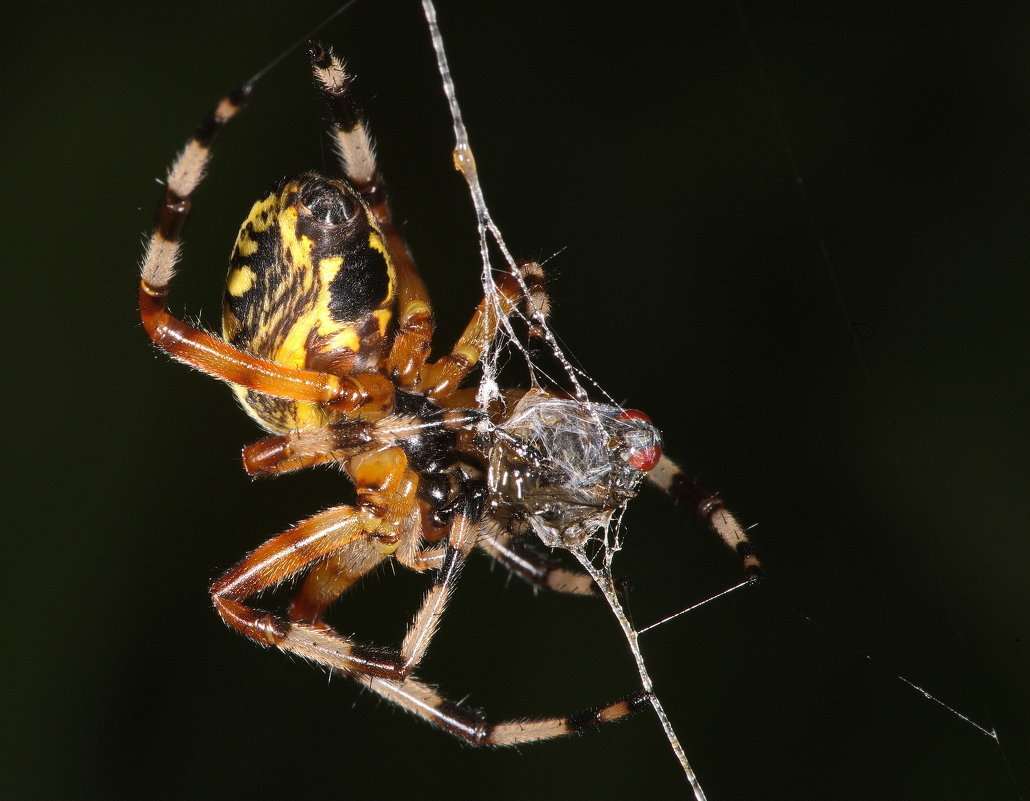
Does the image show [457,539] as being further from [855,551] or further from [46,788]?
[46,788]

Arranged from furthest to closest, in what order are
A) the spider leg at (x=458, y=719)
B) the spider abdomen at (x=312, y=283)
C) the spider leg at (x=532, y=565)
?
the spider leg at (x=532, y=565)
the spider leg at (x=458, y=719)
the spider abdomen at (x=312, y=283)

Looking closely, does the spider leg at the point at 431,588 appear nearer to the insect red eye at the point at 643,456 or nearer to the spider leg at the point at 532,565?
the spider leg at the point at 532,565

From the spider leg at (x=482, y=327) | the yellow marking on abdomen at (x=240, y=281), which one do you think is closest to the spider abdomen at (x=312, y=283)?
the yellow marking on abdomen at (x=240, y=281)

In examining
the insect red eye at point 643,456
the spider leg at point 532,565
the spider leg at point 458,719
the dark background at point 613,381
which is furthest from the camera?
the dark background at point 613,381

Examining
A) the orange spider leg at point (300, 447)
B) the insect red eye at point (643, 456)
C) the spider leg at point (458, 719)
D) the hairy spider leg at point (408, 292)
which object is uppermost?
the hairy spider leg at point (408, 292)

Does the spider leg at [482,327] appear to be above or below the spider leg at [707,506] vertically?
above

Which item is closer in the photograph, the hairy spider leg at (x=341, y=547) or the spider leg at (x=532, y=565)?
the hairy spider leg at (x=341, y=547)

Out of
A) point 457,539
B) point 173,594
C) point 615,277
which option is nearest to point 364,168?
point 457,539
